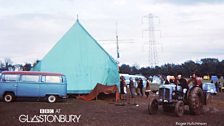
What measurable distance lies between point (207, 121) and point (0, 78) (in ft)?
41.8

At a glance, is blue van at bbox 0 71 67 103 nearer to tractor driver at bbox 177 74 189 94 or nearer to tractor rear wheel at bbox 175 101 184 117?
tractor driver at bbox 177 74 189 94

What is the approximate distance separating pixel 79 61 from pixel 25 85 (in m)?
5.69

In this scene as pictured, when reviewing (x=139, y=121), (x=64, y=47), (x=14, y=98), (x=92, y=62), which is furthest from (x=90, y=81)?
(x=139, y=121)

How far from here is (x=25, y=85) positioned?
805 inches

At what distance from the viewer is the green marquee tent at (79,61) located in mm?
24844

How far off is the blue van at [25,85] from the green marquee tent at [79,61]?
389cm

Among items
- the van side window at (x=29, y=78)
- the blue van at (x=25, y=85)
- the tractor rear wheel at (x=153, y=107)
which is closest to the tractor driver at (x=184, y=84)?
the tractor rear wheel at (x=153, y=107)

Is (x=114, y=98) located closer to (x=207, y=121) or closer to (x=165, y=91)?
(x=165, y=91)

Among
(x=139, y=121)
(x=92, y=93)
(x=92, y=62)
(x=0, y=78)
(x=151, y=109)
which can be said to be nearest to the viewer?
(x=139, y=121)

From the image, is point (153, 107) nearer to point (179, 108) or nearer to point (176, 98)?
point (176, 98)

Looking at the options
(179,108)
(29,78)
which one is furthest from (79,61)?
(179,108)

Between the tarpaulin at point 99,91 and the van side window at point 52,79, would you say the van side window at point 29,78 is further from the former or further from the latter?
the tarpaulin at point 99,91

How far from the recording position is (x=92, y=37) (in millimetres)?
25562

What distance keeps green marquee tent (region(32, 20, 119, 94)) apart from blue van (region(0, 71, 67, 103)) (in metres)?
3.89
